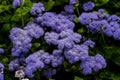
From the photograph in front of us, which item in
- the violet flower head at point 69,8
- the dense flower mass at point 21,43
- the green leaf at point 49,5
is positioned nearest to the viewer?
the dense flower mass at point 21,43

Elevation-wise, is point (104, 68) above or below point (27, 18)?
below

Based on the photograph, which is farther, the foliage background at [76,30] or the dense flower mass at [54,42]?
the foliage background at [76,30]

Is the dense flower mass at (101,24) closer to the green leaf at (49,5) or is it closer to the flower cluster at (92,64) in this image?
the flower cluster at (92,64)

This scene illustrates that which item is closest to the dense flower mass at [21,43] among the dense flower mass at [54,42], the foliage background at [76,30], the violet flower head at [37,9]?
the dense flower mass at [54,42]

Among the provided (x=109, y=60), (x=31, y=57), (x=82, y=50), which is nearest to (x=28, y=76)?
(x=31, y=57)

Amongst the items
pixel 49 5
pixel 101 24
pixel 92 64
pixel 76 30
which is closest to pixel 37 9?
pixel 49 5

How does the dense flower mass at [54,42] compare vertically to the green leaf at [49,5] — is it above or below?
below

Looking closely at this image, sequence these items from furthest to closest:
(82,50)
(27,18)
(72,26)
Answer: (27,18) < (72,26) < (82,50)

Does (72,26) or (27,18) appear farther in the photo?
(27,18)

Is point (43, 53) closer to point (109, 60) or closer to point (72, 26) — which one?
point (72, 26)
